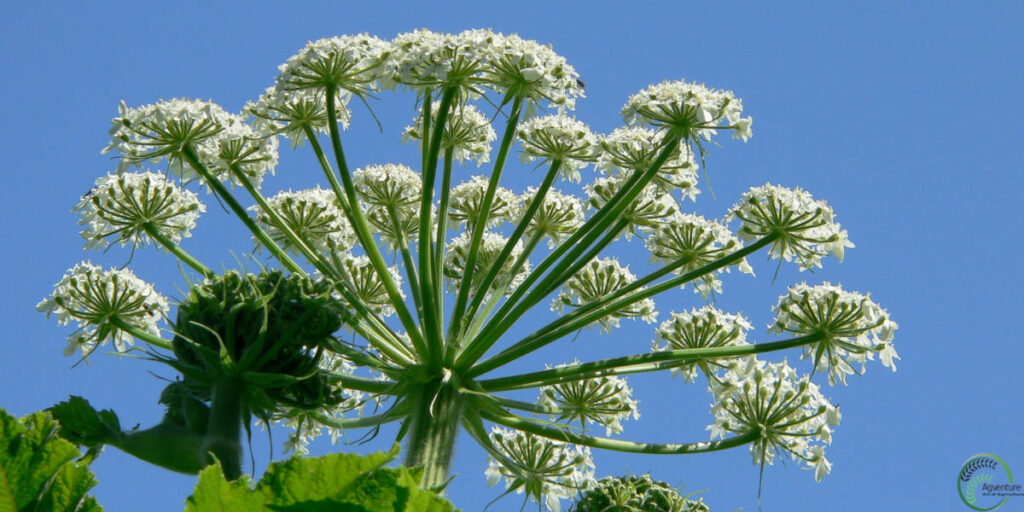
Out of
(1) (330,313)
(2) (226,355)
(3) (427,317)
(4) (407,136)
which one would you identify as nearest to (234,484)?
(2) (226,355)

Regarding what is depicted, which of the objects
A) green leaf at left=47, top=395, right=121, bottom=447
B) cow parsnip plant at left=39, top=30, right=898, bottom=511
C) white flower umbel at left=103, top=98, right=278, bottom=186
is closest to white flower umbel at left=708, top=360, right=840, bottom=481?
cow parsnip plant at left=39, top=30, right=898, bottom=511

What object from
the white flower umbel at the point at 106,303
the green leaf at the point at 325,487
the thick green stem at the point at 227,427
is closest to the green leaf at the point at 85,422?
the thick green stem at the point at 227,427

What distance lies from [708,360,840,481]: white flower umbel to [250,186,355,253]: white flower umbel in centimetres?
456

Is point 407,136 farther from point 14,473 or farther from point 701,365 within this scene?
point 14,473

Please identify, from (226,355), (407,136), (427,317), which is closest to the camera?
(226,355)

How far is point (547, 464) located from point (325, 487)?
9.58m

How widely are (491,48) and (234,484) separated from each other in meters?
8.03

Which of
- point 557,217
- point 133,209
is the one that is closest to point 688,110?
point 557,217

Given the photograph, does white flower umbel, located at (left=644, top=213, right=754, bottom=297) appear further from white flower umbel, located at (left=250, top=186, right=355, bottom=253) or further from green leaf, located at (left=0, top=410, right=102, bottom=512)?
green leaf, located at (left=0, top=410, right=102, bottom=512)

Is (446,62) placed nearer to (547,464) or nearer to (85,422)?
(547,464)

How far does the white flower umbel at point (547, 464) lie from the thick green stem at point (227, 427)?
19.9 ft

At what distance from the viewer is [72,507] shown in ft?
11.1

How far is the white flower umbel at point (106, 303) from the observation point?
1046 cm

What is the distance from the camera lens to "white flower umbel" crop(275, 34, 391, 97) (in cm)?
1076
